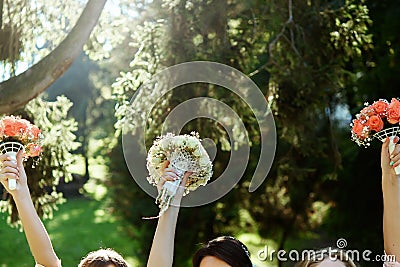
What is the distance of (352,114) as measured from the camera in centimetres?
800

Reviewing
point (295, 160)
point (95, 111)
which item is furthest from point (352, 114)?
point (95, 111)

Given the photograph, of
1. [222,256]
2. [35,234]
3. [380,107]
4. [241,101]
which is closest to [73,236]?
[241,101]

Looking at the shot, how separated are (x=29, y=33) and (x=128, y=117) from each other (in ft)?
3.65

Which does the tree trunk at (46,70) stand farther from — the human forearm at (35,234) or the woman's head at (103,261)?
the woman's head at (103,261)

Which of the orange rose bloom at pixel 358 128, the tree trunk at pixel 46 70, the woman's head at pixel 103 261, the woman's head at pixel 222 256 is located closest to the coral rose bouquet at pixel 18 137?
the woman's head at pixel 103 261

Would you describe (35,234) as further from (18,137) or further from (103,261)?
(18,137)

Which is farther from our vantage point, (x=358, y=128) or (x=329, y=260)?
(x=358, y=128)

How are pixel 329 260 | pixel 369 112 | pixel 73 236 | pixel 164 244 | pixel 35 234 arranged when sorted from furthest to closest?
pixel 73 236, pixel 369 112, pixel 35 234, pixel 329 260, pixel 164 244

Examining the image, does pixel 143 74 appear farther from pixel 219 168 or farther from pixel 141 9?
pixel 219 168

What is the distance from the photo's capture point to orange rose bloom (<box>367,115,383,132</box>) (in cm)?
300

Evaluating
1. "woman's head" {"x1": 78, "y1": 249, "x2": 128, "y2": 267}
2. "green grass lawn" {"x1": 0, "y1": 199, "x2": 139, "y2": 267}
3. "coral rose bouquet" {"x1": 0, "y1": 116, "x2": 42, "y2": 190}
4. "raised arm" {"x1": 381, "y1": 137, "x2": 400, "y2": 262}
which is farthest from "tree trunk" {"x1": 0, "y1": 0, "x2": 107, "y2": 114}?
"green grass lawn" {"x1": 0, "y1": 199, "x2": 139, "y2": 267}

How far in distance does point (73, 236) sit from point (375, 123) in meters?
12.8

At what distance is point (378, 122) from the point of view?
3.01 meters

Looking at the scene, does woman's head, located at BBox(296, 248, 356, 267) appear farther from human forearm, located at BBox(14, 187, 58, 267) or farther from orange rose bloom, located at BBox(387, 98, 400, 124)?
human forearm, located at BBox(14, 187, 58, 267)
